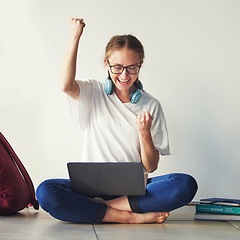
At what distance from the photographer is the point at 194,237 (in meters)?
1.98

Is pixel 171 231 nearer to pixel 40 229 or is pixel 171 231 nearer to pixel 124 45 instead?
pixel 40 229

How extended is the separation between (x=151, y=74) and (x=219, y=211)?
32.6 inches

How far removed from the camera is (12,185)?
2.48 metres

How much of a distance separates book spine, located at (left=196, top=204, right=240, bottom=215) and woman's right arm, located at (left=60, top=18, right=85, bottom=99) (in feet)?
2.39

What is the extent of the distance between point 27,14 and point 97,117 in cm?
77

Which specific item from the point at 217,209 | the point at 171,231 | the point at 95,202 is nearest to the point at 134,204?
the point at 95,202

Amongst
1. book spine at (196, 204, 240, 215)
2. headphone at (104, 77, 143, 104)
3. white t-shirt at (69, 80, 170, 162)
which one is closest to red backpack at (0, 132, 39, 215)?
white t-shirt at (69, 80, 170, 162)

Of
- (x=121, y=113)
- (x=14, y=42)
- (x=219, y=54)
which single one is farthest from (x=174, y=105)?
(x=14, y=42)

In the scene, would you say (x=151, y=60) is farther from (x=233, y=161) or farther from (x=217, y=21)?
(x=233, y=161)

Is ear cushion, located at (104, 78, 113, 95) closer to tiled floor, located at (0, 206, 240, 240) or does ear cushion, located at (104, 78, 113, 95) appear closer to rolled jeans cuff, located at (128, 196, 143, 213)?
rolled jeans cuff, located at (128, 196, 143, 213)

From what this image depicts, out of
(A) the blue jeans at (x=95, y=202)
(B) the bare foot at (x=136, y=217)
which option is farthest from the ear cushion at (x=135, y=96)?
(B) the bare foot at (x=136, y=217)

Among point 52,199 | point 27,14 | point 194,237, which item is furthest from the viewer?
point 27,14

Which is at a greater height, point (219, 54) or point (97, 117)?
point (219, 54)

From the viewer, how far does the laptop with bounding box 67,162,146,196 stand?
2223mm
